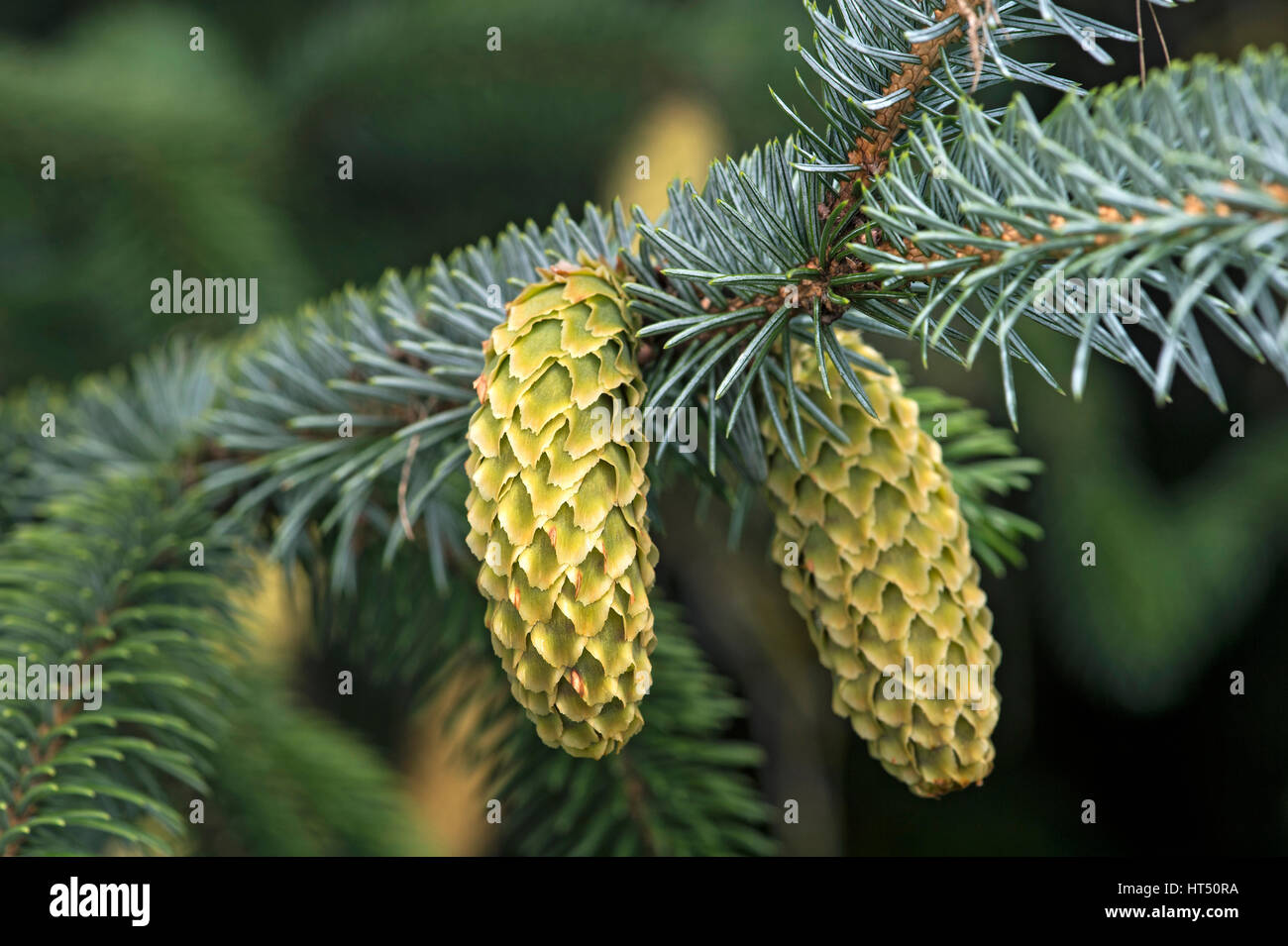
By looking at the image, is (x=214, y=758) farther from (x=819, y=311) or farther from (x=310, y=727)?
(x=819, y=311)

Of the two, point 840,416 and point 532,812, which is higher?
point 840,416

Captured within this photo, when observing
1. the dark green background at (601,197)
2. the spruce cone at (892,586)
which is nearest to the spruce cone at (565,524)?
the spruce cone at (892,586)

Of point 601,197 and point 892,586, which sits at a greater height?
point 601,197

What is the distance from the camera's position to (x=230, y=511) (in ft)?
2.51

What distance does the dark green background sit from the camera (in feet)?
3.63

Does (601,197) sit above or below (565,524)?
above

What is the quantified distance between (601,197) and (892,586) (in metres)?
0.88

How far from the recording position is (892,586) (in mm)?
534

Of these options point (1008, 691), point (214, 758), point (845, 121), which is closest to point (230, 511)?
point (214, 758)

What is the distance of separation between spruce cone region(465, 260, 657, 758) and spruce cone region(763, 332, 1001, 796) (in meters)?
0.10

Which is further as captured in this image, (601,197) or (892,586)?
(601,197)

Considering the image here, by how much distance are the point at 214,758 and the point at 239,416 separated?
32 centimetres

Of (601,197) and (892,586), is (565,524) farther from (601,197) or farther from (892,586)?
(601,197)

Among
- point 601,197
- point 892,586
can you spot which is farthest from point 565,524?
point 601,197
